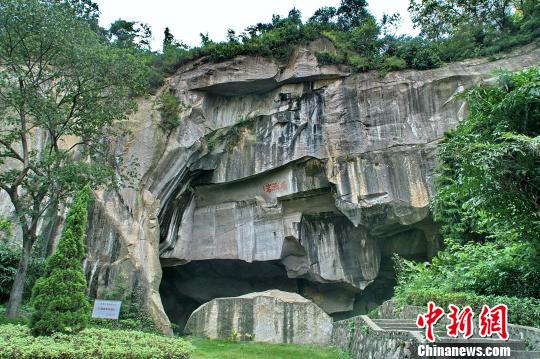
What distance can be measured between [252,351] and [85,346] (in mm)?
5091

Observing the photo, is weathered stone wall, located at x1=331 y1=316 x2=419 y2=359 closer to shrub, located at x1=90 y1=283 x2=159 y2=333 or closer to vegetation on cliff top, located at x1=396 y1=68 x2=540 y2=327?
vegetation on cliff top, located at x1=396 y1=68 x2=540 y2=327

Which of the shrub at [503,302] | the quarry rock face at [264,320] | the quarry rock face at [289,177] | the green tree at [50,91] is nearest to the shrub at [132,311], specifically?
the quarry rock face at [289,177]

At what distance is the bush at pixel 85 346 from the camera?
573cm

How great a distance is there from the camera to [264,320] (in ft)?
43.1

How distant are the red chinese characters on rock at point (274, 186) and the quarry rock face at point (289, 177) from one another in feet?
0.15

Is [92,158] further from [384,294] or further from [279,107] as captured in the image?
[384,294]

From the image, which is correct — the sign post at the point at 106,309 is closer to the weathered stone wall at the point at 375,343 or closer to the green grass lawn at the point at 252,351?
the green grass lawn at the point at 252,351

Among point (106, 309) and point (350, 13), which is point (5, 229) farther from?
point (350, 13)

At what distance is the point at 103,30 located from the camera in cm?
2223

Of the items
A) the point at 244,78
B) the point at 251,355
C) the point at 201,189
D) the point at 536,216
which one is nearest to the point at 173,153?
the point at 201,189

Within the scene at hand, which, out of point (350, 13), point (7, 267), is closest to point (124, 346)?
point (7, 267)

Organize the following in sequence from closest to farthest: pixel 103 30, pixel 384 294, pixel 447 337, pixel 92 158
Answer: pixel 447 337 < pixel 92 158 < pixel 384 294 < pixel 103 30

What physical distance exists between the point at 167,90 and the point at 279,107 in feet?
13.9

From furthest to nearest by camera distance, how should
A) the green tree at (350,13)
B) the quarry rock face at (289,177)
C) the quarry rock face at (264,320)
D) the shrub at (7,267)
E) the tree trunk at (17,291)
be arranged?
the green tree at (350,13)
the quarry rock face at (289,177)
the quarry rock face at (264,320)
the shrub at (7,267)
the tree trunk at (17,291)
